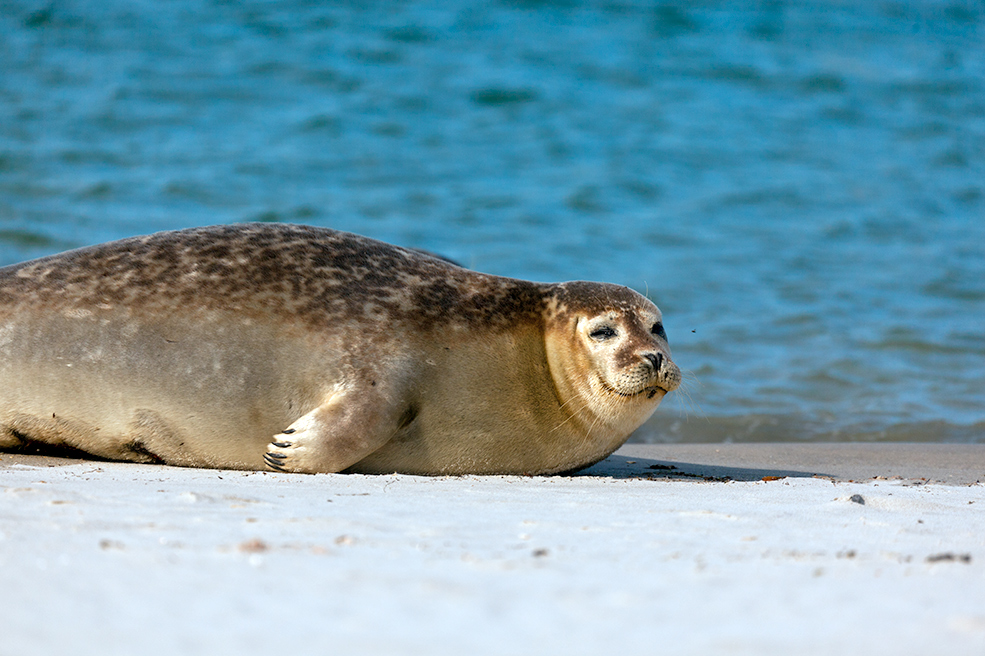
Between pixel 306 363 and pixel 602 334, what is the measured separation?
1103 mm

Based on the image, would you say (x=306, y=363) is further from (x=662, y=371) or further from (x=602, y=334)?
(x=662, y=371)

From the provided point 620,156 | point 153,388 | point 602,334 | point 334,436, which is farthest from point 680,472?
point 620,156

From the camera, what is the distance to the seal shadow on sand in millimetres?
4139

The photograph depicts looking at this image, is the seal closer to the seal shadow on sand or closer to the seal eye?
the seal eye

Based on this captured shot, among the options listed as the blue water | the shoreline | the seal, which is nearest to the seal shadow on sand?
the shoreline

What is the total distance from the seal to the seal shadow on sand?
269mm

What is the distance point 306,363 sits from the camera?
12.1 ft

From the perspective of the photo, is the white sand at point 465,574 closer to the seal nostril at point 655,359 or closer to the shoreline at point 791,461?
the seal nostril at point 655,359

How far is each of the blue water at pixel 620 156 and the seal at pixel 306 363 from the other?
2.38 meters

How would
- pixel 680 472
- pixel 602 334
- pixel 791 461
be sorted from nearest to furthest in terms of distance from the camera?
pixel 602 334 → pixel 680 472 → pixel 791 461

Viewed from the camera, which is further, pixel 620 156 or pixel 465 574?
pixel 620 156

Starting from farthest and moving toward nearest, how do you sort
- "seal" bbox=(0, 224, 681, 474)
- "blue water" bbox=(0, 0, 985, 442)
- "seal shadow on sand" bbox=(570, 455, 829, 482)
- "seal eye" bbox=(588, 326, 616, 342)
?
"blue water" bbox=(0, 0, 985, 442) → "seal shadow on sand" bbox=(570, 455, 829, 482) → "seal eye" bbox=(588, 326, 616, 342) → "seal" bbox=(0, 224, 681, 474)

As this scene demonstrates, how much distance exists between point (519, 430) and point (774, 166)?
11.0m

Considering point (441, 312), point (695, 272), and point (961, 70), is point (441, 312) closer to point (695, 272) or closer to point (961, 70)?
point (695, 272)
